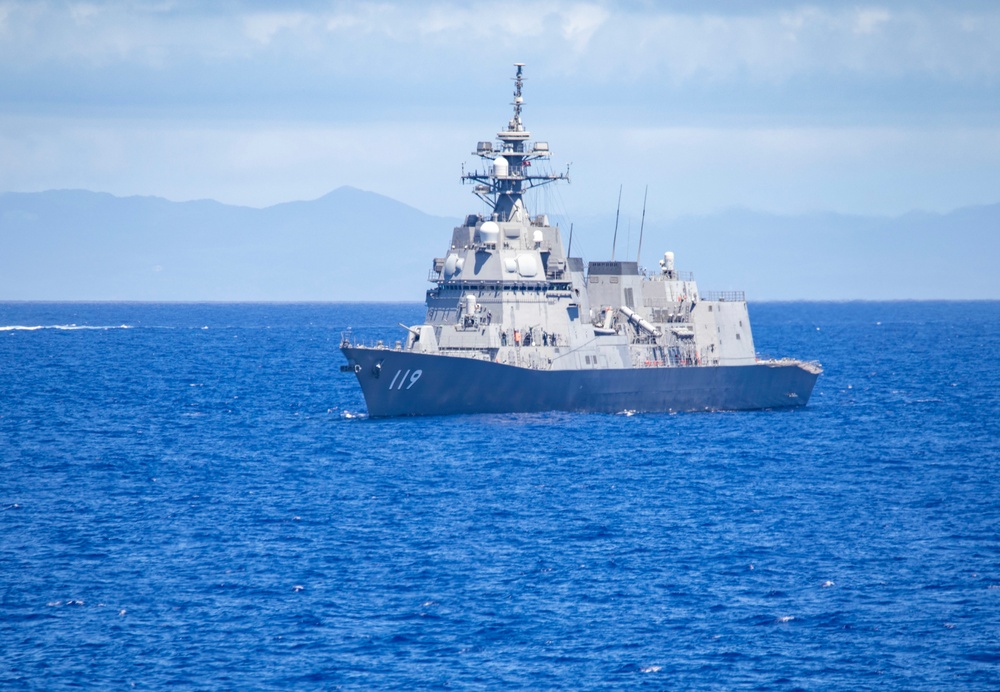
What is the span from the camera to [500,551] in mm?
30156

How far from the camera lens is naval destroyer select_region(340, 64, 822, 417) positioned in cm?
4712

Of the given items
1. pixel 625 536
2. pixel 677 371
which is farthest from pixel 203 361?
pixel 625 536

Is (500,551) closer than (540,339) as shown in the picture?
Yes

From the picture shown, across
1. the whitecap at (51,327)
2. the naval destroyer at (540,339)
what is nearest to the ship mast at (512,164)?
the naval destroyer at (540,339)

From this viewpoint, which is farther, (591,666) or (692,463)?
(692,463)

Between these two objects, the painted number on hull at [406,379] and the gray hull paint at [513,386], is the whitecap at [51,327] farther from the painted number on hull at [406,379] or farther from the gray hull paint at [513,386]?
the painted number on hull at [406,379]

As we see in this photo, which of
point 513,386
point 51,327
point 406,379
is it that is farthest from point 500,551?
point 51,327

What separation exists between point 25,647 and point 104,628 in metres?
1.49

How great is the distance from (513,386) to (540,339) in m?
2.68

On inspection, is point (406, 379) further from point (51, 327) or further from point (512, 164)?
point (51, 327)

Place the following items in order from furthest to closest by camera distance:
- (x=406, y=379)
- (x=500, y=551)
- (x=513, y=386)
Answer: (x=513, y=386) → (x=406, y=379) → (x=500, y=551)

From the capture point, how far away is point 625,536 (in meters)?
31.8

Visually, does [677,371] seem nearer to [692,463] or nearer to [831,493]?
[692,463]

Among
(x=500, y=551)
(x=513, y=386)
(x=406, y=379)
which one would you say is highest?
(x=406, y=379)
